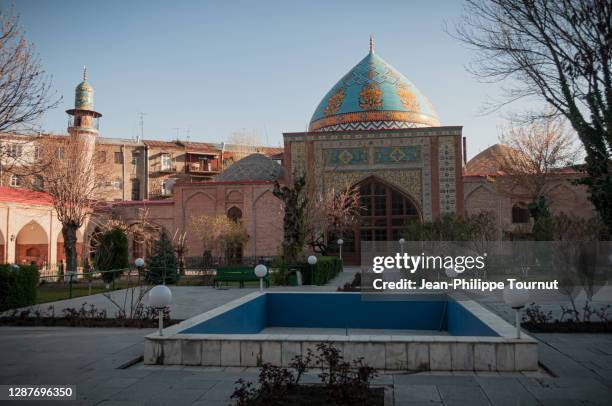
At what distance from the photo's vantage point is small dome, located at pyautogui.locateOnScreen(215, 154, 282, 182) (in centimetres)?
2909

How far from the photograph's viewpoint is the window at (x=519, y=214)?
Result: 78.0ft

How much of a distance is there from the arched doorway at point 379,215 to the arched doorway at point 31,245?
14823mm

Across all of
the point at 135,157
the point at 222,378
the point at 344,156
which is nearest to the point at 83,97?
the point at 135,157

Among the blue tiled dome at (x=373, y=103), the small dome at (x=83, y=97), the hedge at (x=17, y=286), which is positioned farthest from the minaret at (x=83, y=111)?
the hedge at (x=17, y=286)

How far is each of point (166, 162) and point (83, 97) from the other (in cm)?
818

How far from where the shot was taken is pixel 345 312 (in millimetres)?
8539

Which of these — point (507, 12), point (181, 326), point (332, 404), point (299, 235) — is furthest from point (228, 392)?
point (299, 235)

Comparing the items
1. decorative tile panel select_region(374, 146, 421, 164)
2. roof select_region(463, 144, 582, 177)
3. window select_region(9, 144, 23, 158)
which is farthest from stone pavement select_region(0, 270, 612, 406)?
roof select_region(463, 144, 582, 177)

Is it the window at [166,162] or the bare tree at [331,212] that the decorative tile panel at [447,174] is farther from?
the window at [166,162]

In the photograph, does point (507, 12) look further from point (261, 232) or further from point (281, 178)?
point (281, 178)

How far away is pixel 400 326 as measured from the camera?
8.20 meters

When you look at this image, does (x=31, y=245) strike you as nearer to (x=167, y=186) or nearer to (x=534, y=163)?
(x=167, y=186)

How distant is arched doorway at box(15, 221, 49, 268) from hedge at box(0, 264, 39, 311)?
55.2 feet

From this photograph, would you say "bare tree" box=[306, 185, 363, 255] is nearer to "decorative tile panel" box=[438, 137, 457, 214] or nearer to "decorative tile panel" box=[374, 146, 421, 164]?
"decorative tile panel" box=[374, 146, 421, 164]
